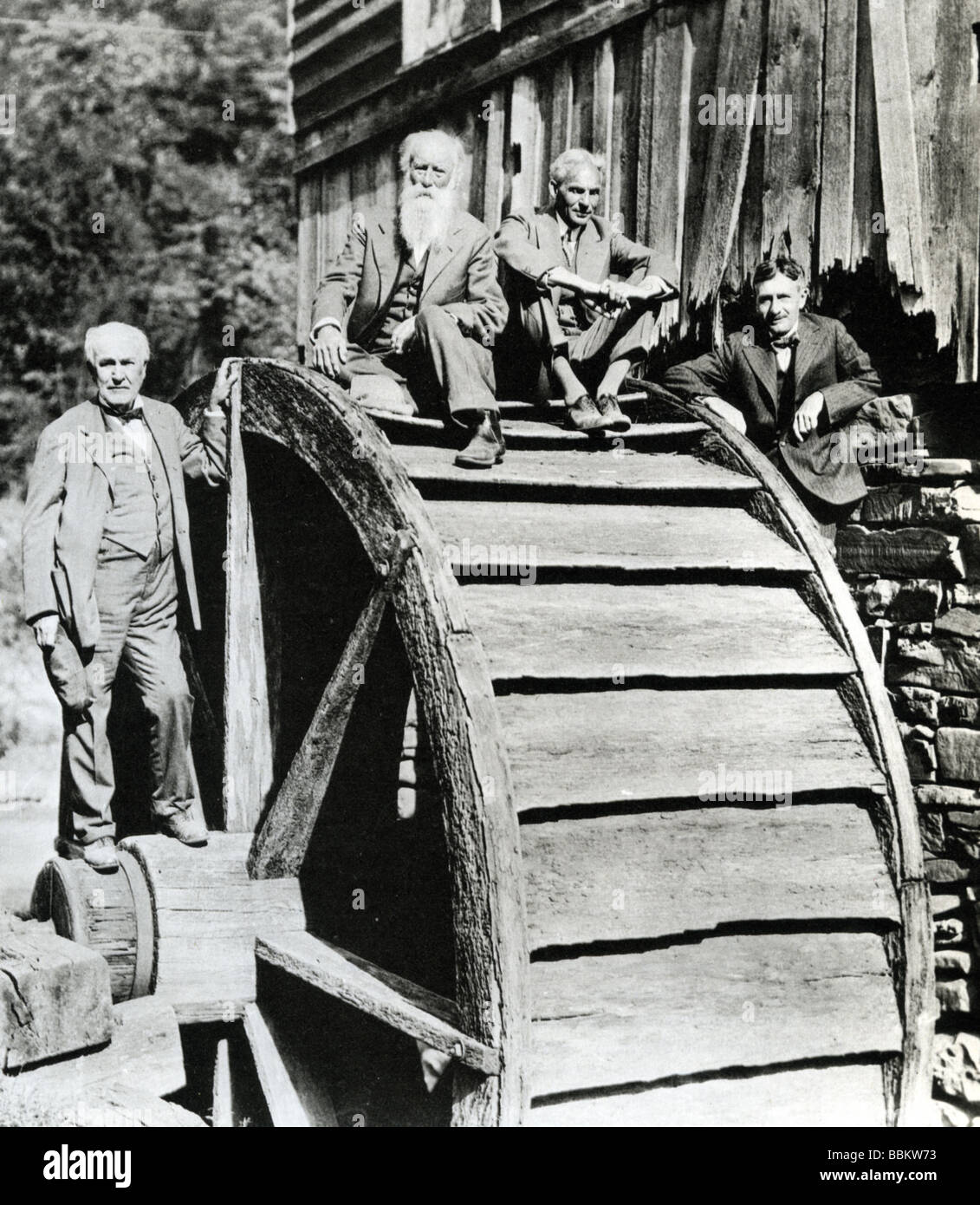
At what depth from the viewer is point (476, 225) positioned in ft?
17.3

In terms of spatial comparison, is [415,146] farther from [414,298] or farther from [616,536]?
[616,536]

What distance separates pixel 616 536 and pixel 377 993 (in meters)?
1.58

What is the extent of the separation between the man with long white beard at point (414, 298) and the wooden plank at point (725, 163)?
1.22m

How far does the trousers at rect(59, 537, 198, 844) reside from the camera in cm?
474

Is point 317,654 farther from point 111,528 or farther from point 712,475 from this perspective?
point 712,475

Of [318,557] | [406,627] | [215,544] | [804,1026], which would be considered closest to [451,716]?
[406,627]

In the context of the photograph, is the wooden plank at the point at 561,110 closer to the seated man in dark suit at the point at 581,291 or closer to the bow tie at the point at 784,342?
the seated man in dark suit at the point at 581,291

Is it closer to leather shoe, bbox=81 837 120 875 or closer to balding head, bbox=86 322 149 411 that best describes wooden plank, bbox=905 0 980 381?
balding head, bbox=86 322 149 411

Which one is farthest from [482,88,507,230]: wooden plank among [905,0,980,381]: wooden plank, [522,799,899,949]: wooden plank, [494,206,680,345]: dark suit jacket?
[522,799,899,949]: wooden plank

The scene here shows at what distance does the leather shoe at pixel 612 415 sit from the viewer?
493 centimetres

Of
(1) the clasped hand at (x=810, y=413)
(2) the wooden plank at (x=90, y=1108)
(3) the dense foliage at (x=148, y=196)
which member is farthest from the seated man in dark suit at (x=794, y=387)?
(3) the dense foliage at (x=148, y=196)

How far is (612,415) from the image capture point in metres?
4.95

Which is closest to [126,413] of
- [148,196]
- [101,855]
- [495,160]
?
[101,855]

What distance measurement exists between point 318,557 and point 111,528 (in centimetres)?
104
